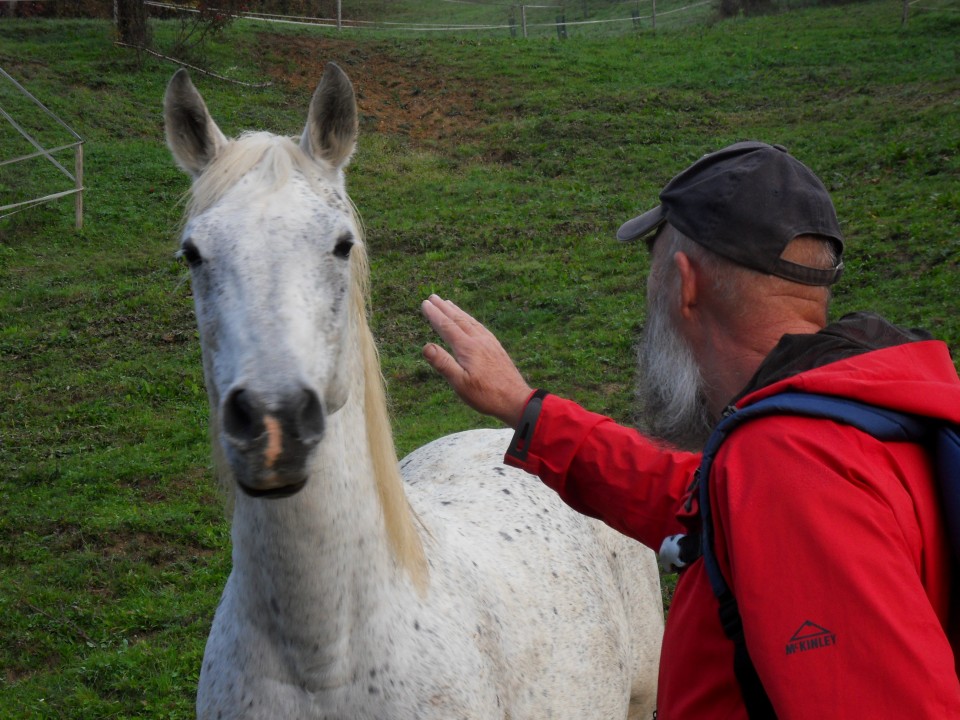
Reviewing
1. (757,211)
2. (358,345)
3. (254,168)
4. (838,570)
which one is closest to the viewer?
(838,570)

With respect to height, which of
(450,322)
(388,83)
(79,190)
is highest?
(388,83)

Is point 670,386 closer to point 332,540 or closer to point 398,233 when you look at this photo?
point 332,540

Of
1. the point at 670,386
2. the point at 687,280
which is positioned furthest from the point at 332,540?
the point at 687,280

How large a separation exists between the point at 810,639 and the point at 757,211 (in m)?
0.81

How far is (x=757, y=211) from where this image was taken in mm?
1632

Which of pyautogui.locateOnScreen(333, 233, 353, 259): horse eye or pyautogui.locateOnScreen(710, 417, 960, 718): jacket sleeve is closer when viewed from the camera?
pyautogui.locateOnScreen(710, 417, 960, 718): jacket sleeve

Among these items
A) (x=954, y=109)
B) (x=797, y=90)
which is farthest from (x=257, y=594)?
(x=797, y=90)

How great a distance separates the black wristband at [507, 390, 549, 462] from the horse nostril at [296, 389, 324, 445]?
1.43 ft

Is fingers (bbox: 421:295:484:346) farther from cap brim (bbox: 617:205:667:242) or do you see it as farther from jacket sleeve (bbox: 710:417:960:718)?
jacket sleeve (bbox: 710:417:960:718)

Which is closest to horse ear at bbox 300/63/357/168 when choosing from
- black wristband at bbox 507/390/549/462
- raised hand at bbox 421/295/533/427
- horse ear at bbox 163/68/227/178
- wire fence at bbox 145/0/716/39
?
horse ear at bbox 163/68/227/178

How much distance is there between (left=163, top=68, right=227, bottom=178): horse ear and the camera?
2.23m

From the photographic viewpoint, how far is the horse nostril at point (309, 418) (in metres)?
1.71

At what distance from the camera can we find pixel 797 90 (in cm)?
1582

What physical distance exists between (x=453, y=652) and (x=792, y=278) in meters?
1.30
